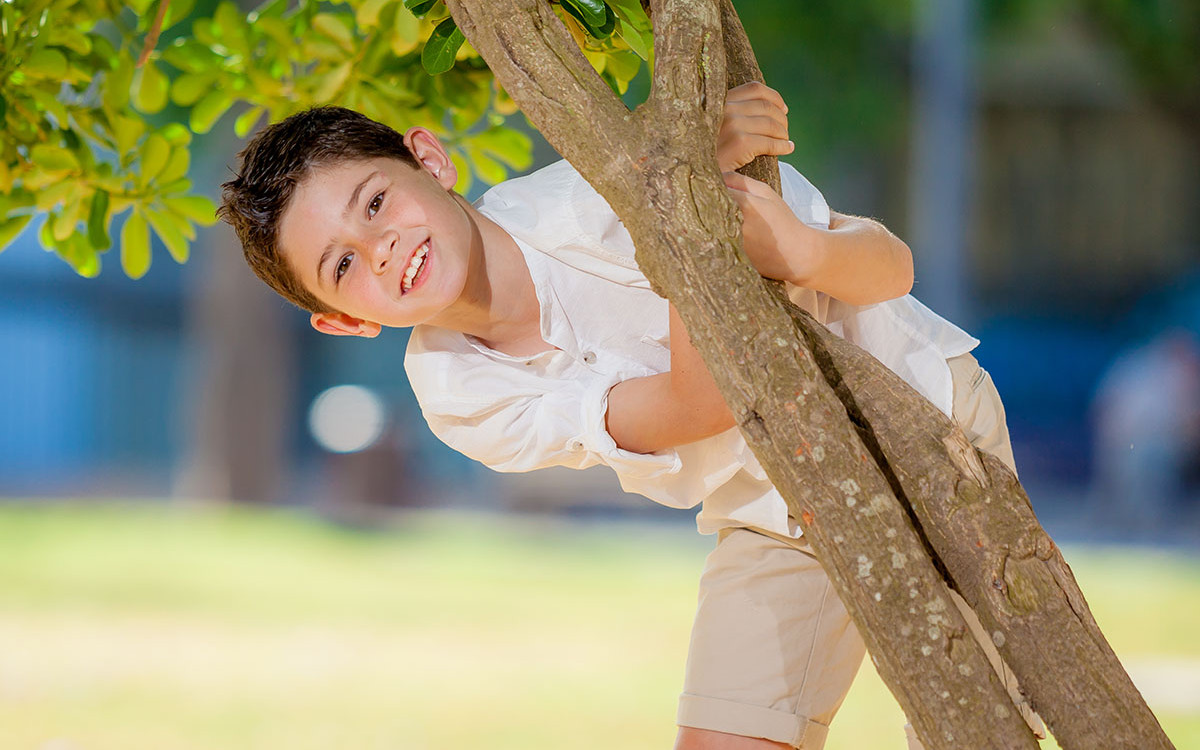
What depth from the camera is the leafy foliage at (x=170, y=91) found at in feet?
7.82

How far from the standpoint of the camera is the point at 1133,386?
13.5 m

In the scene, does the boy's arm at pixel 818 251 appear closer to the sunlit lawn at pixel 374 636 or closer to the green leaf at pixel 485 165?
the green leaf at pixel 485 165

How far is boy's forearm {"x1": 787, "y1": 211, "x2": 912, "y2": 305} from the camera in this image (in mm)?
1727

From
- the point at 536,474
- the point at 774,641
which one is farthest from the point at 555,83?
the point at 536,474

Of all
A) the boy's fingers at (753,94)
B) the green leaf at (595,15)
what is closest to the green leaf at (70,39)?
the green leaf at (595,15)

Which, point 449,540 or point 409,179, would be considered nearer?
point 409,179

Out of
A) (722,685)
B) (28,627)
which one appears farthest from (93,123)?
(28,627)

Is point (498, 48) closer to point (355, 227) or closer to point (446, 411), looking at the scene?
point (355, 227)

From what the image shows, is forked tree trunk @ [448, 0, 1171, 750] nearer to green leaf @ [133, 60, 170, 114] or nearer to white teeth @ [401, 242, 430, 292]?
white teeth @ [401, 242, 430, 292]

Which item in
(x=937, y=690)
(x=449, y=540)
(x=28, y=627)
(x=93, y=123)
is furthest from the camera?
(x=449, y=540)

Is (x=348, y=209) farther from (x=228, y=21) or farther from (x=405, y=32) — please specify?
(x=228, y=21)

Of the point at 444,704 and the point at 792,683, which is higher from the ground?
the point at 792,683

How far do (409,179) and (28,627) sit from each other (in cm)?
675

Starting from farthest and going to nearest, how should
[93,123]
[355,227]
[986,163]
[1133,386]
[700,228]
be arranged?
[986,163] < [1133,386] < [93,123] < [355,227] < [700,228]
